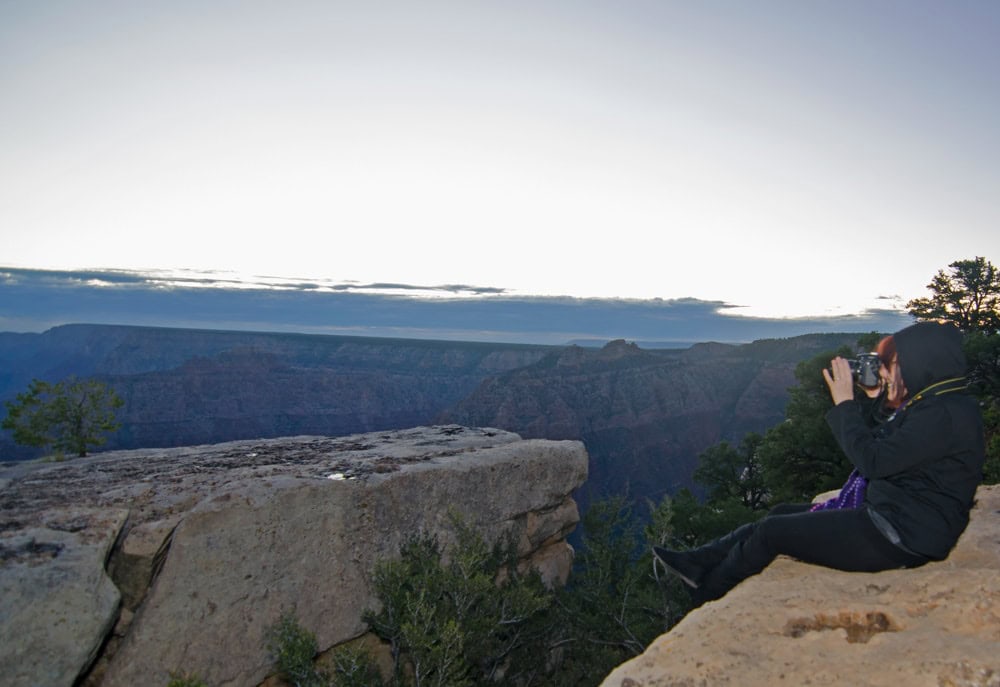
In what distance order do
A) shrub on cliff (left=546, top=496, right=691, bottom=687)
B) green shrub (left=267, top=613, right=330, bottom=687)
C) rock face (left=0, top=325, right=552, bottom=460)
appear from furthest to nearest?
1. rock face (left=0, top=325, right=552, bottom=460)
2. shrub on cliff (left=546, top=496, right=691, bottom=687)
3. green shrub (left=267, top=613, right=330, bottom=687)

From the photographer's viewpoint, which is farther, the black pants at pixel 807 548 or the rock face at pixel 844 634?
the black pants at pixel 807 548

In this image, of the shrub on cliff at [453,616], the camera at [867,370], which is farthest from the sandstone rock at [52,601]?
the camera at [867,370]

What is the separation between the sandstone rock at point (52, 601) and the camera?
5.34 metres

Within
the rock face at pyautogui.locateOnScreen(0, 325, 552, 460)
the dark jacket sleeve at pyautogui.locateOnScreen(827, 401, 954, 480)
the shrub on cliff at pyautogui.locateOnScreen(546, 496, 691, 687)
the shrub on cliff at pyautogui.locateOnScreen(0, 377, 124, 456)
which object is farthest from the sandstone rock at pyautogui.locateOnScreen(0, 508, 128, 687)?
the rock face at pyautogui.locateOnScreen(0, 325, 552, 460)

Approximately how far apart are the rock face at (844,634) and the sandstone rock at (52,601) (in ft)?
16.4

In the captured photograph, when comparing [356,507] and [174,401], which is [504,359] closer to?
[174,401]

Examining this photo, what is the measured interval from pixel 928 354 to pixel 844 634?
1.98 meters

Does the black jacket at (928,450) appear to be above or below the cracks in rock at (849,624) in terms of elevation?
above

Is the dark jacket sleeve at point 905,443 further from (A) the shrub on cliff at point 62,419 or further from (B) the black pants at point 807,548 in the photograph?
(A) the shrub on cliff at point 62,419

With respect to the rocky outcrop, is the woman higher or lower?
higher

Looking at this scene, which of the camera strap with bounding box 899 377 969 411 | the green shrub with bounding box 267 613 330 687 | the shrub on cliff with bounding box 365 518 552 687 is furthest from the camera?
the shrub on cliff with bounding box 365 518 552 687

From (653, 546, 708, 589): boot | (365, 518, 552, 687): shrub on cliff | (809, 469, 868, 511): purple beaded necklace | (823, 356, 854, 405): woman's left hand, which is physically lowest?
(365, 518, 552, 687): shrub on cliff

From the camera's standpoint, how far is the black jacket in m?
4.08

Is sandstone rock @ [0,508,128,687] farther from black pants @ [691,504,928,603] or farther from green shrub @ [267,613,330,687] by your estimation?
black pants @ [691,504,928,603]
